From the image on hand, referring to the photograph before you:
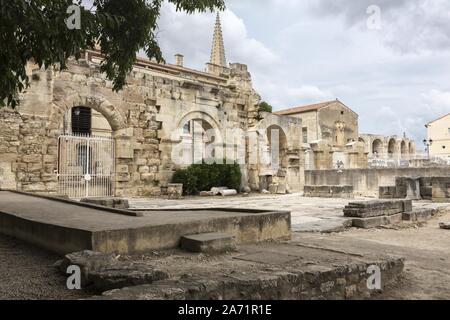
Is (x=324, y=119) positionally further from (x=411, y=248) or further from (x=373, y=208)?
(x=411, y=248)

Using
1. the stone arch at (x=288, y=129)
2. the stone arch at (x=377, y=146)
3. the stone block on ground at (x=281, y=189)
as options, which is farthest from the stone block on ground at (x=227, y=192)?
the stone arch at (x=377, y=146)

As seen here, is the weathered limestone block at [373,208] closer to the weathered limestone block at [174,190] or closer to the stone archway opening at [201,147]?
the weathered limestone block at [174,190]

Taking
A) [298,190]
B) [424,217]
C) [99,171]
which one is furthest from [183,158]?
[424,217]

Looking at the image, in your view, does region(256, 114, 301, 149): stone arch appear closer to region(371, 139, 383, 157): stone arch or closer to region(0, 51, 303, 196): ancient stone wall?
region(0, 51, 303, 196): ancient stone wall

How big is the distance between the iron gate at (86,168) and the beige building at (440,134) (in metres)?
46.8

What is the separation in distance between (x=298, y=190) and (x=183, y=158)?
6785 millimetres

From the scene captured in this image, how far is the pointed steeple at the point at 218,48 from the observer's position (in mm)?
52406

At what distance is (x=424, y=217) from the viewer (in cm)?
1038

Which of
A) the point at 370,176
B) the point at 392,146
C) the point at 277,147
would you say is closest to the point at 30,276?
the point at 370,176

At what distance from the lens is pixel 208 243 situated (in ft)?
14.4

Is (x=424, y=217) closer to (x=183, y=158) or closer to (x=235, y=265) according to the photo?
(x=235, y=265)

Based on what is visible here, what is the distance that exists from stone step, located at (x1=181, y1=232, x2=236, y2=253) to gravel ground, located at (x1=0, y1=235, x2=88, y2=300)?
136cm

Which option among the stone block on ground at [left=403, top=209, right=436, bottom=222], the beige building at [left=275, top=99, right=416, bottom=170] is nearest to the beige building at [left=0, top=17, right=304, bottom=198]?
the beige building at [left=275, top=99, right=416, bottom=170]
